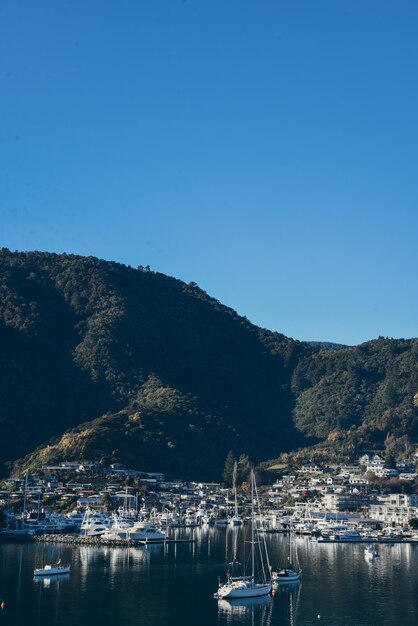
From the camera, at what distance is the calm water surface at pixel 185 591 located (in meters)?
46.2

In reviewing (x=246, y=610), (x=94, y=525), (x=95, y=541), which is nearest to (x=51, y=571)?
(x=246, y=610)

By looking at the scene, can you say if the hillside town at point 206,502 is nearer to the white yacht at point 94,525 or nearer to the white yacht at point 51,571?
the white yacht at point 94,525

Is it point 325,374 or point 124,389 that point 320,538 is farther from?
point 325,374

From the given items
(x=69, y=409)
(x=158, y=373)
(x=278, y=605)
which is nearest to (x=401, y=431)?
(x=158, y=373)

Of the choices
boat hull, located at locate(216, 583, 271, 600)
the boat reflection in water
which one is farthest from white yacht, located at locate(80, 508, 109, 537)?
Result: the boat reflection in water

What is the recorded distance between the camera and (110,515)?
102 metres

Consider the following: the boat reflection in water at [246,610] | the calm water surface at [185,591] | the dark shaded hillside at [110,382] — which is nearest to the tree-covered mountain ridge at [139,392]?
the dark shaded hillside at [110,382]

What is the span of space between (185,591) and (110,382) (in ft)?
388

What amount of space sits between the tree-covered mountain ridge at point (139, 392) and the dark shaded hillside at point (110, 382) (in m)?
0.28

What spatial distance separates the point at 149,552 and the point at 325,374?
123 m

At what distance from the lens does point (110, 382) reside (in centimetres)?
17150

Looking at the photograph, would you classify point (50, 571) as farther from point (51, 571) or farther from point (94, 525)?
point (94, 525)

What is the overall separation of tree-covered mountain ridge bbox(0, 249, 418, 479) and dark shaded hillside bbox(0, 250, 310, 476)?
0.28 meters

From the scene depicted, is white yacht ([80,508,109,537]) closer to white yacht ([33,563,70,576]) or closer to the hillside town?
the hillside town
